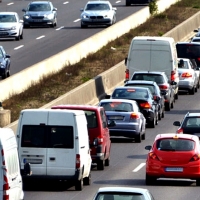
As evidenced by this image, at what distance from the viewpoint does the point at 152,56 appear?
4378cm

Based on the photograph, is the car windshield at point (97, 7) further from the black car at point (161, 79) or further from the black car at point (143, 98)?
the black car at point (143, 98)

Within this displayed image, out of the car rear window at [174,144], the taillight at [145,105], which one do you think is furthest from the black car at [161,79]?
the car rear window at [174,144]

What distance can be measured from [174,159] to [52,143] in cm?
321

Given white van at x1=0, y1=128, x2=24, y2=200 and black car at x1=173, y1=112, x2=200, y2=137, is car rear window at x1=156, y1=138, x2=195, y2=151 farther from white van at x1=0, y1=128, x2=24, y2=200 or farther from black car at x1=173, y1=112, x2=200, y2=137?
white van at x1=0, y1=128, x2=24, y2=200

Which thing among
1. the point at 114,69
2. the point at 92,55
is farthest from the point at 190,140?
the point at 92,55

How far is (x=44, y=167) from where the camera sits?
79.3 feet

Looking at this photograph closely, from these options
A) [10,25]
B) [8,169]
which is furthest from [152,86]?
[8,169]

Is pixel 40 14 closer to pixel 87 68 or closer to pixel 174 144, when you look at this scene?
A: pixel 87 68

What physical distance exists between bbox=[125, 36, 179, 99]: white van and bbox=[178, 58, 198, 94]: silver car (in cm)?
279

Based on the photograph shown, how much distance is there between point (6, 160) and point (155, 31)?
45408 mm

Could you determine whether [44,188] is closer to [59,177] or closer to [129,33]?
[59,177]

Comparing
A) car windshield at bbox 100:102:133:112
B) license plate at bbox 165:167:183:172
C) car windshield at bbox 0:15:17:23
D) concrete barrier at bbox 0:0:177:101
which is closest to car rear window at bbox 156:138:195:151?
license plate at bbox 165:167:183:172

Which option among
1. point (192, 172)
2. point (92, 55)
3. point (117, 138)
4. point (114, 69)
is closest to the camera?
point (192, 172)

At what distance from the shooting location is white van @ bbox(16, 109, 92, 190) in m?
23.9
